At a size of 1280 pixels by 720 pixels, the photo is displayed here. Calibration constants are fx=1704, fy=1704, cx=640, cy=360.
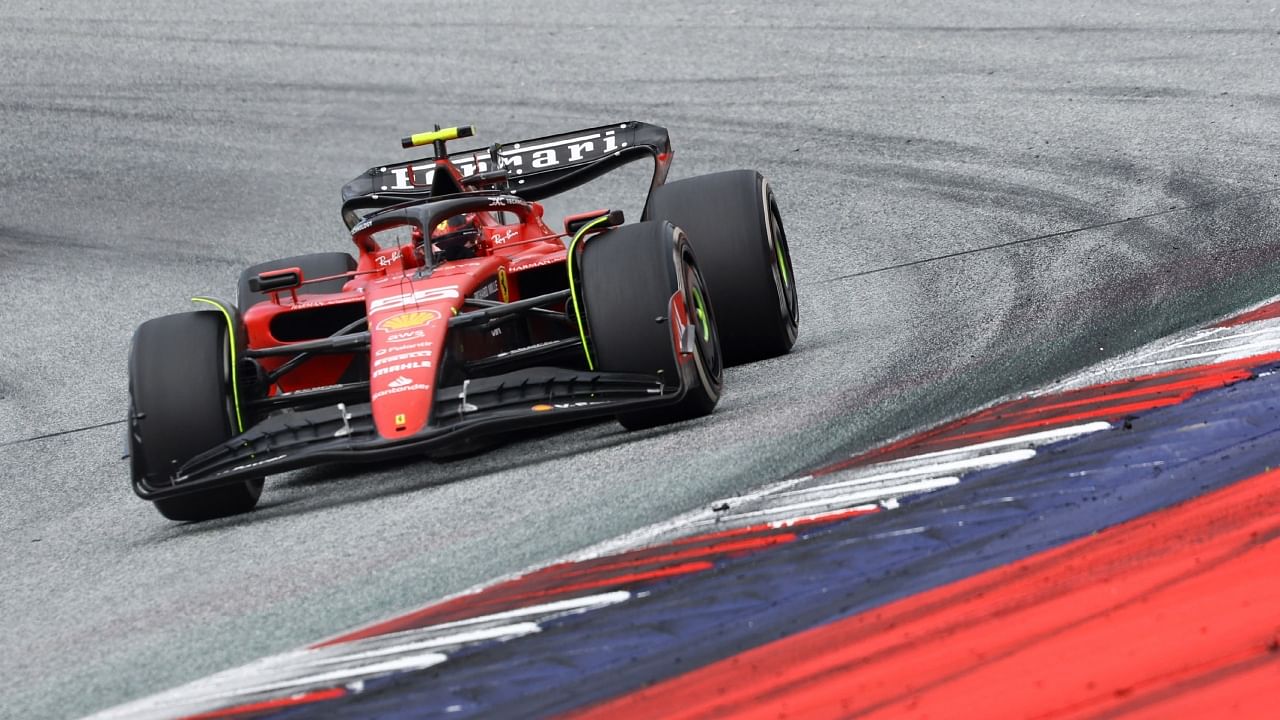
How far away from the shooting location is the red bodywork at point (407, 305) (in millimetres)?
6730

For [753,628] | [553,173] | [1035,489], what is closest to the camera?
[753,628]

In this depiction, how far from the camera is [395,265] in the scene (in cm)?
852

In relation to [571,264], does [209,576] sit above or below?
below

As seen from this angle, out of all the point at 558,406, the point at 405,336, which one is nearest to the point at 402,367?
the point at 405,336

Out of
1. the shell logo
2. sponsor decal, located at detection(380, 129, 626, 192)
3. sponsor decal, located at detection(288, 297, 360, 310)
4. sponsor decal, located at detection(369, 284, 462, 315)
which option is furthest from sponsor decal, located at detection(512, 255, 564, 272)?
sponsor decal, located at detection(380, 129, 626, 192)

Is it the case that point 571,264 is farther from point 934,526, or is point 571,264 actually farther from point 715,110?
point 715,110

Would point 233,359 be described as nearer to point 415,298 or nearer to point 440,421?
point 415,298

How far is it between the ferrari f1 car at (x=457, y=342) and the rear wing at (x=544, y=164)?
766 millimetres

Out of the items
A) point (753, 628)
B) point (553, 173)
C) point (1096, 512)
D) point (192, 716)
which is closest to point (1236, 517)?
point (1096, 512)

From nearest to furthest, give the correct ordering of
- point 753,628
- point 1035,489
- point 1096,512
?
point 753,628 < point 1096,512 < point 1035,489

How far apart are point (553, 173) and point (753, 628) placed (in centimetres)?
580

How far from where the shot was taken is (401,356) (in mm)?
6891

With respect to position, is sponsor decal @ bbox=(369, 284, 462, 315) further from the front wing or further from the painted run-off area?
the painted run-off area

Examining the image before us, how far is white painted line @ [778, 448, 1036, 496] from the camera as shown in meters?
5.41
